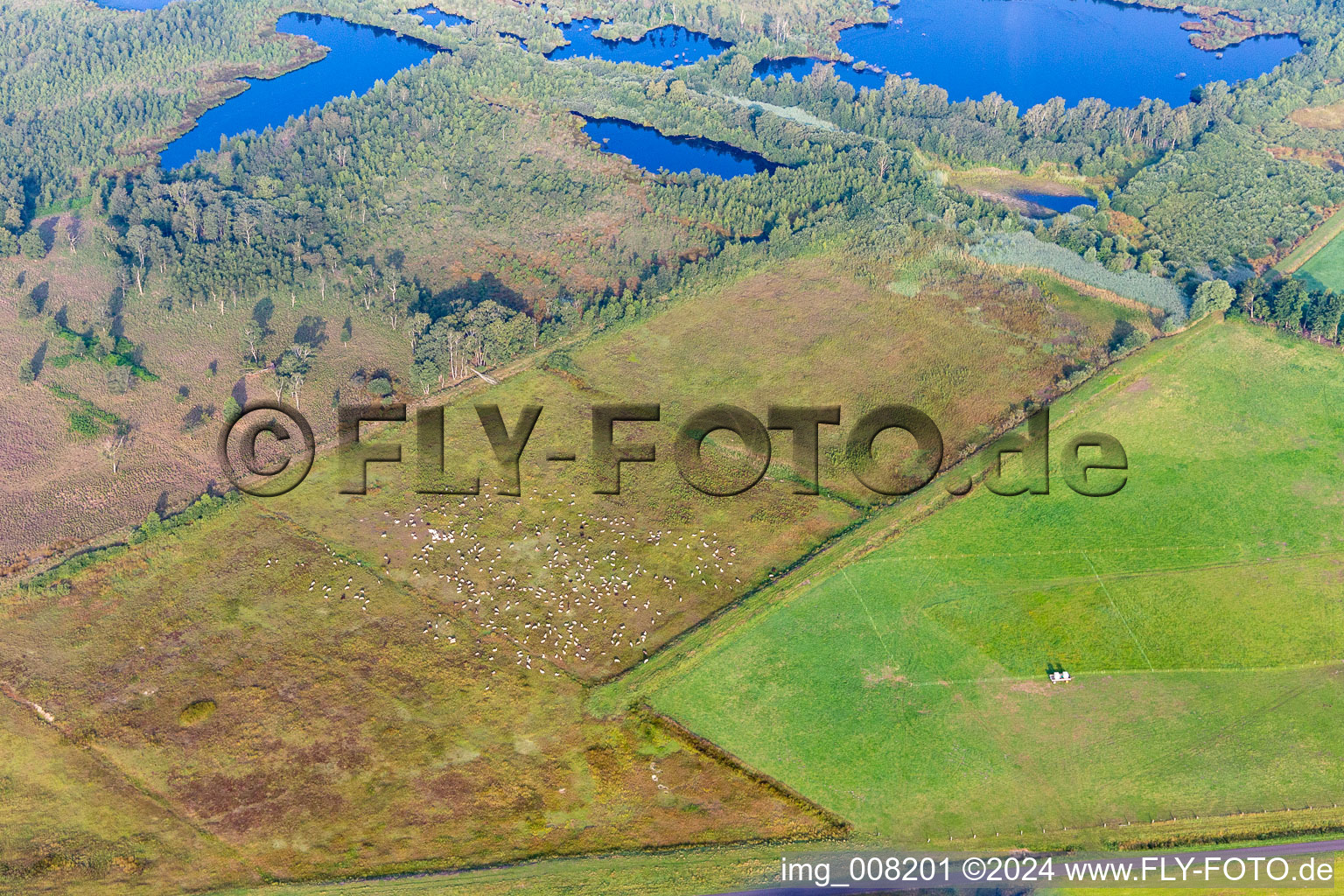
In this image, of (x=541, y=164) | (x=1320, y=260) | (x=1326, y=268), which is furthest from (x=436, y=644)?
(x=1320, y=260)

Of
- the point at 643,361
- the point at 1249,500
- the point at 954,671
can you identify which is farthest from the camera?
the point at 643,361

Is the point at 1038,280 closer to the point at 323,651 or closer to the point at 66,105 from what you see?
the point at 323,651

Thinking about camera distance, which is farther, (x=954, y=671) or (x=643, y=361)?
(x=643, y=361)

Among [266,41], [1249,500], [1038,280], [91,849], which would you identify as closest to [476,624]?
[91,849]

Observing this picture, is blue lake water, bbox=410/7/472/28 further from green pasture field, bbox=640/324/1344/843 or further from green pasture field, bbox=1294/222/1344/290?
green pasture field, bbox=640/324/1344/843

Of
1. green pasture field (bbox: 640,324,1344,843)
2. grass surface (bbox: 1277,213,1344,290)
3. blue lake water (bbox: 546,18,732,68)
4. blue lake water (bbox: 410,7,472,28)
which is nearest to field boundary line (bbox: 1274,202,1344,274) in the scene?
grass surface (bbox: 1277,213,1344,290)

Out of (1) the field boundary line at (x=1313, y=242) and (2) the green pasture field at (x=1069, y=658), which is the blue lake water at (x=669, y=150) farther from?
(2) the green pasture field at (x=1069, y=658)
